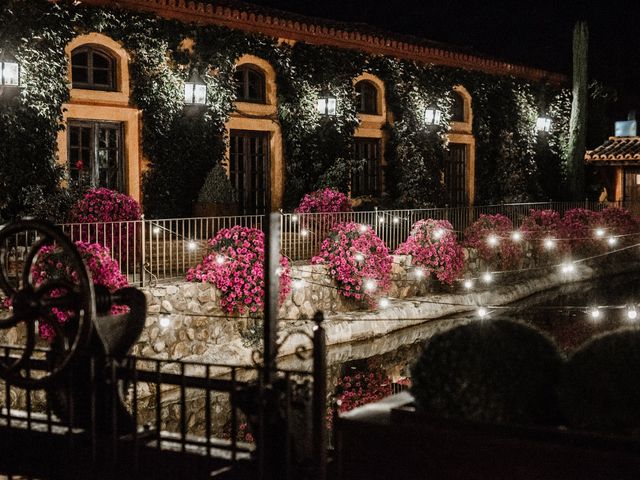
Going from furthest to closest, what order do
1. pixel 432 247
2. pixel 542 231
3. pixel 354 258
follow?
pixel 542 231
pixel 432 247
pixel 354 258

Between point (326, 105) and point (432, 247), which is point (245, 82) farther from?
point (432, 247)

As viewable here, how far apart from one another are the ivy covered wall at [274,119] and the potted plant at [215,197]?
51 centimetres

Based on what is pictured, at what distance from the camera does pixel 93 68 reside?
15.1 m

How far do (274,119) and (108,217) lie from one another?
254 inches

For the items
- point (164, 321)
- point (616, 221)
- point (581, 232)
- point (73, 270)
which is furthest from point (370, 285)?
point (616, 221)

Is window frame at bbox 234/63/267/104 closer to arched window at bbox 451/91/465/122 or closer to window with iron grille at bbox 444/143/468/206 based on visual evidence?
window with iron grille at bbox 444/143/468/206

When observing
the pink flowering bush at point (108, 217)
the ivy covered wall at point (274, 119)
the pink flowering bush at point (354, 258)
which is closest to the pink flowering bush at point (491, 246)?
the ivy covered wall at point (274, 119)

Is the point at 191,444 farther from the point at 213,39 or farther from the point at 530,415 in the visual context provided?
the point at 213,39

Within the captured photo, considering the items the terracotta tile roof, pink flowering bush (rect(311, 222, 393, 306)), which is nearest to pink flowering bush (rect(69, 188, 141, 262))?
pink flowering bush (rect(311, 222, 393, 306))

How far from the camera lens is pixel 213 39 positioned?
16.5 metres

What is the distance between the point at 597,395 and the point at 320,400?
1278 millimetres

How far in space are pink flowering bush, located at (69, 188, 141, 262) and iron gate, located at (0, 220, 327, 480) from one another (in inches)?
245

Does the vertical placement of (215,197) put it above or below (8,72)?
below

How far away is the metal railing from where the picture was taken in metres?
11.4
